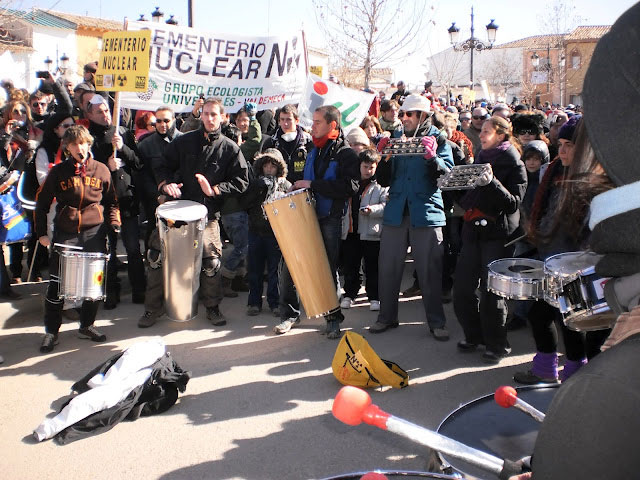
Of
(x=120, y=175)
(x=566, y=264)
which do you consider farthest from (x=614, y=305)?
(x=120, y=175)

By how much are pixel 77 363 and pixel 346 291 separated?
3.04m

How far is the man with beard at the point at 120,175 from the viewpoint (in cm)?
660

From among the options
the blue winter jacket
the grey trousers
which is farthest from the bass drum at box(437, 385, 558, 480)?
the blue winter jacket

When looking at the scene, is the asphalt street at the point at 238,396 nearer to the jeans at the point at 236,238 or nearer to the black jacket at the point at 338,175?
the jeans at the point at 236,238

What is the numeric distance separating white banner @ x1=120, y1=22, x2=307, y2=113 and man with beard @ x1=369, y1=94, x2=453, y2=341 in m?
3.34

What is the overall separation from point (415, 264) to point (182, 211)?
2248mm

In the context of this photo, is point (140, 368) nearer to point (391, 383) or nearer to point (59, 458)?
point (59, 458)

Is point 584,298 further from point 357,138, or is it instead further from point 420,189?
point 357,138

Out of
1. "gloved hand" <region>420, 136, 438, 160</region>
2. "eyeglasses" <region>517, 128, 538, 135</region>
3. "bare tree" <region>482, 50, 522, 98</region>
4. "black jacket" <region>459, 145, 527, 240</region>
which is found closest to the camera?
"black jacket" <region>459, 145, 527, 240</region>

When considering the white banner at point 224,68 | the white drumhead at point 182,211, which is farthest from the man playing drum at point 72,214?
the white banner at point 224,68

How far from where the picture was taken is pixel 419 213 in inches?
230

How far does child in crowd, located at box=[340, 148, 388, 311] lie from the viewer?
22.4 ft

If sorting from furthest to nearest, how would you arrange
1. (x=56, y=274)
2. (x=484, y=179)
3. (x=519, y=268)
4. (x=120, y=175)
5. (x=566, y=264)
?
1. (x=120, y=175)
2. (x=56, y=274)
3. (x=484, y=179)
4. (x=519, y=268)
5. (x=566, y=264)

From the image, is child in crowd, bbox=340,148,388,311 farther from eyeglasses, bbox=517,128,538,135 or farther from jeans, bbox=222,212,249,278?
eyeglasses, bbox=517,128,538,135
